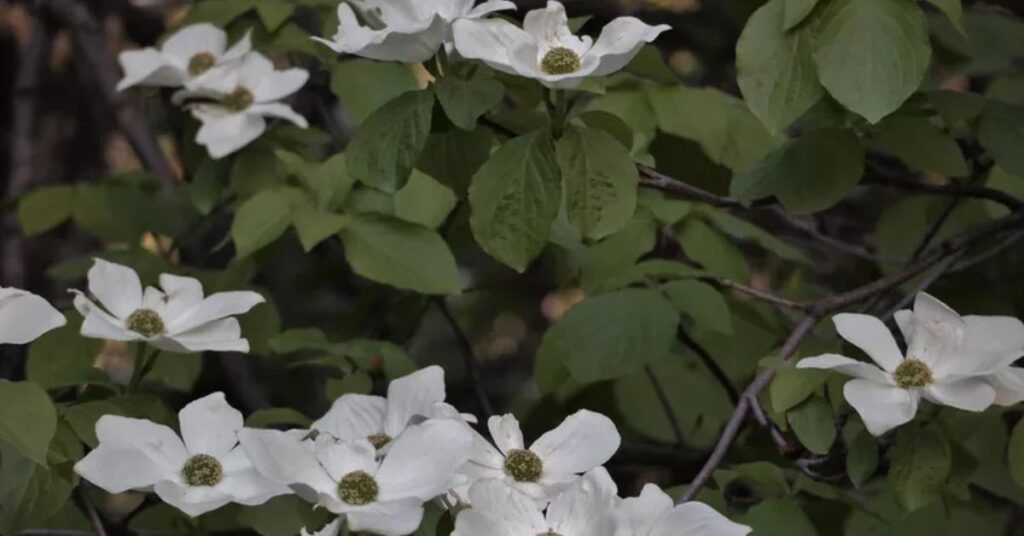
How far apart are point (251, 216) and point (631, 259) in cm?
35

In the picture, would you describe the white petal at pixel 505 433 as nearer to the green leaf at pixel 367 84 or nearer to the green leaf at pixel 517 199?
the green leaf at pixel 517 199

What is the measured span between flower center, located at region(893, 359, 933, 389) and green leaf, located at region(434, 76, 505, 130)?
303mm

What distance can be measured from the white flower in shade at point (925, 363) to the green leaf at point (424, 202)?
1.50ft

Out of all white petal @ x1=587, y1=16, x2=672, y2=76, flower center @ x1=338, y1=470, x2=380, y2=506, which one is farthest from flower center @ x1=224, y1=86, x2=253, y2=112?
flower center @ x1=338, y1=470, x2=380, y2=506

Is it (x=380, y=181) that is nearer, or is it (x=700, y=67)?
(x=380, y=181)

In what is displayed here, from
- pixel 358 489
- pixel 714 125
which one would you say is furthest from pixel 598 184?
pixel 714 125

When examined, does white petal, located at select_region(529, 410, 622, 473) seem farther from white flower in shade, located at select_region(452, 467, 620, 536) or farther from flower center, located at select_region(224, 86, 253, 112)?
flower center, located at select_region(224, 86, 253, 112)

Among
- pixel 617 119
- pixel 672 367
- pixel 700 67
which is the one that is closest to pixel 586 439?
pixel 617 119

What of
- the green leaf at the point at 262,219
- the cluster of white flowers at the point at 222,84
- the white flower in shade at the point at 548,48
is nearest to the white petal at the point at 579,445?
the white flower in shade at the point at 548,48

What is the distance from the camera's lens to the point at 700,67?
2.34 meters

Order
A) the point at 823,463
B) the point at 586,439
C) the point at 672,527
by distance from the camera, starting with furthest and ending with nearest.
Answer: the point at 823,463 < the point at 586,439 < the point at 672,527

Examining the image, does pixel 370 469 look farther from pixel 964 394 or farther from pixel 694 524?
pixel 964 394

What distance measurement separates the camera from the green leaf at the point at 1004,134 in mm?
1127

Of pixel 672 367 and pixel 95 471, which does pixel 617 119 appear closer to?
pixel 95 471
